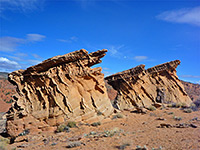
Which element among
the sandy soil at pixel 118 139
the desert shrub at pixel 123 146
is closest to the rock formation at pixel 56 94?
the sandy soil at pixel 118 139

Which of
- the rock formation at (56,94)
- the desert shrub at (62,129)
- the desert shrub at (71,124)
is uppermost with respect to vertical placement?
the rock formation at (56,94)

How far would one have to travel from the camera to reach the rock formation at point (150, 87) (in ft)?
65.4

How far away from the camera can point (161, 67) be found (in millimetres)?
21172

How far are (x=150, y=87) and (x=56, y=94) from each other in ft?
42.1

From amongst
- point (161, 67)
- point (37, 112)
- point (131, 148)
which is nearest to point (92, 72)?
point (37, 112)

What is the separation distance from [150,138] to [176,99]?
45.1 feet

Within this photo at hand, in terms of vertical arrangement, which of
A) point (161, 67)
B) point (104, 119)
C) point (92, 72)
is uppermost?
point (161, 67)

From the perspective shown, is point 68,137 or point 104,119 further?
point 104,119

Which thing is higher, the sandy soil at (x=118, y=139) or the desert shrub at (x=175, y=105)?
the desert shrub at (x=175, y=105)

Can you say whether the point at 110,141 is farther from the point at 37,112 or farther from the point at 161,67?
the point at 161,67

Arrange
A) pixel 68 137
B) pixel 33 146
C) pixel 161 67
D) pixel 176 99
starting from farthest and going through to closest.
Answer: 1. pixel 161 67
2. pixel 176 99
3. pixel 68 137
4. pixel 33 146

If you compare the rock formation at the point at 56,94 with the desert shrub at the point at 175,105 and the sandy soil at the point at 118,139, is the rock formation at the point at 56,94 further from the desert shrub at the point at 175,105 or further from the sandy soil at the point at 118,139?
the desert shrub at the point at 175,105

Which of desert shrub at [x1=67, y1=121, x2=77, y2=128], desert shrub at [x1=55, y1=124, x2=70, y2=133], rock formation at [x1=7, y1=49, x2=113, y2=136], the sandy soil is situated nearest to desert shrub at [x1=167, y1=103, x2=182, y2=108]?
the sandy soil

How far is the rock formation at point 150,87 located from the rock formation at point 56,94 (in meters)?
7.48
